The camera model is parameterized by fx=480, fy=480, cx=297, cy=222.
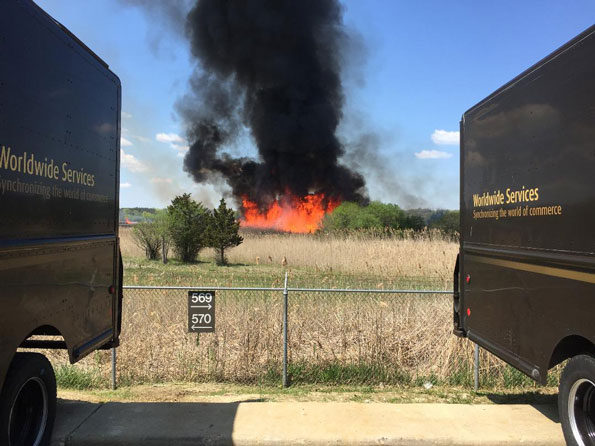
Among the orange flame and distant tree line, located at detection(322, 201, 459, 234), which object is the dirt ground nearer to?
distant tree line, located at detection(322, 201, 459, 234)

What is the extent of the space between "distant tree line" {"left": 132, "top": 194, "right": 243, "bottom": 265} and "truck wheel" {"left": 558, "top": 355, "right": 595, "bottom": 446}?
767 inches

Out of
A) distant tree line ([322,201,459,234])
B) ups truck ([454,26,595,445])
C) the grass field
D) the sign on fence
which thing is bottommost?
the grass field

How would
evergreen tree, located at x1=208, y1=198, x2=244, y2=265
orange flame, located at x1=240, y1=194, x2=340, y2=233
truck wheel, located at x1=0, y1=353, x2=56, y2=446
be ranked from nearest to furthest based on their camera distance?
truck wheel, located at x1=0, y1=353, x2=56, y2=446, evergreen tree, located at x1=208, y1=198, x2=244, y2=265, orange flame, located at x1=240, y1=194, x2=340, y2=233

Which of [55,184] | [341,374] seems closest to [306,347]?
[341,374]

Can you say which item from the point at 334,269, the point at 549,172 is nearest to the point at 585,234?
the point at 549,172

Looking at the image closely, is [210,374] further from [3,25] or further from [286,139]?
[286,139]

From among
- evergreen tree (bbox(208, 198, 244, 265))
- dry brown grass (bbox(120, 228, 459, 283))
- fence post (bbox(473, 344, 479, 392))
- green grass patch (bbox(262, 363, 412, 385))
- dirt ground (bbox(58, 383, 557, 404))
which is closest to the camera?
dirt ground (bbox(58, 383, 557, 404))

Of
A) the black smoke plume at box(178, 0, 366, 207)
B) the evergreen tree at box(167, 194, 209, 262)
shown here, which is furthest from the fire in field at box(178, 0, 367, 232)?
the evergreen tree at box(167, 194, 209, 262)

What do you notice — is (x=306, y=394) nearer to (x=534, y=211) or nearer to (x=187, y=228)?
(x=534, y=211)

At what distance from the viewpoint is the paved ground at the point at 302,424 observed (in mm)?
4551

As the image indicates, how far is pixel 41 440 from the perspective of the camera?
12.6ft

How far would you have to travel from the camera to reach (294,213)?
Answer: 5494 cm

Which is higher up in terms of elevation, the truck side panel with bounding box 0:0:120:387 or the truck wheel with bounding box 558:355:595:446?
the truck side panel with bounding box 0:0:120:387

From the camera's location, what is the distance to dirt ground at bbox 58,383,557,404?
19.6ft
